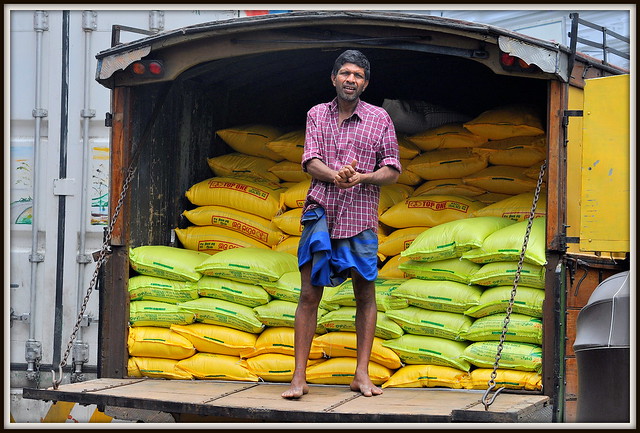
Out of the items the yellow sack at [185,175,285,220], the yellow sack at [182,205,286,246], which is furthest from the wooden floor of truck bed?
the yellow sack at [185,175,285,220]

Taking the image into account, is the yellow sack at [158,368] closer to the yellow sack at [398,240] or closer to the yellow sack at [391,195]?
the yellow sack at [398,240]

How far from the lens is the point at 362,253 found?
5.33 metres

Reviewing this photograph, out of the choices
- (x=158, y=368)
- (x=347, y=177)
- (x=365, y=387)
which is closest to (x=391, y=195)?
(x=347, y=177)

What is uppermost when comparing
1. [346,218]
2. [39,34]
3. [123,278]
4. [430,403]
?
[39,34]

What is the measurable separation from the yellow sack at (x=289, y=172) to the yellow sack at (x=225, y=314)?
1246 mm

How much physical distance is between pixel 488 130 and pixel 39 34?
145 inches

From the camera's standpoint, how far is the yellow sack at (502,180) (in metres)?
6.38

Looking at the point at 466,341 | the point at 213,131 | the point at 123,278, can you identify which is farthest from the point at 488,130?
the point at 123,278

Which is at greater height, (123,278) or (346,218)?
(346,218)

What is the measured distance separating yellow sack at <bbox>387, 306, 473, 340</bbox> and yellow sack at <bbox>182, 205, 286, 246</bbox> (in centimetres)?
127

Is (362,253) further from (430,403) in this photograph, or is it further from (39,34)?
(39,34)

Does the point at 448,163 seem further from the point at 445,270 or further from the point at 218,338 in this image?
the point at 218,338

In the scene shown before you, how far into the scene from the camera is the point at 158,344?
6.12 m

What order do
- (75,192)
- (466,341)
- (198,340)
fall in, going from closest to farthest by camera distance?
1. (466,341)
2. (198,340)
3. (75,192)
